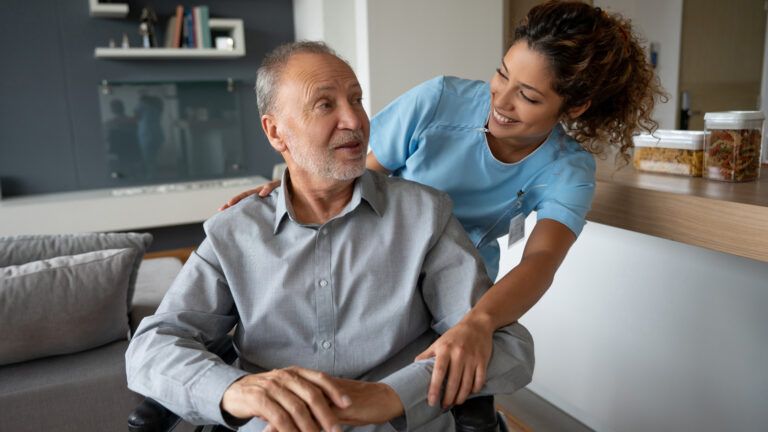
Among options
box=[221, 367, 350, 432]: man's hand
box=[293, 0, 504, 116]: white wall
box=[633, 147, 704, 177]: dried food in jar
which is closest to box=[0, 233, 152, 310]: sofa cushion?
box=[221, 367, 350, 432]: man's hand

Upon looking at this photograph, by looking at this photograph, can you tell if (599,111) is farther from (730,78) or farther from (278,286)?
(730,78)

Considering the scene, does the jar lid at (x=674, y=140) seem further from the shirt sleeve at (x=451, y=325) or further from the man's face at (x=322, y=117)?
the man's face at (x=322, y=117)

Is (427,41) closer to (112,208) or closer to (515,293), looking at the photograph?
(112,208)

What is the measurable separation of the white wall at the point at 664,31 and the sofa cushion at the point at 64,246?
441 cm

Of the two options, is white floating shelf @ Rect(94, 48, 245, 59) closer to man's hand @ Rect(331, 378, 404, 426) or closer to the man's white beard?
the man's white beard

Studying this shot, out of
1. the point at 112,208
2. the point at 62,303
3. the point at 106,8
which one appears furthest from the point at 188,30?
the point at 62,303

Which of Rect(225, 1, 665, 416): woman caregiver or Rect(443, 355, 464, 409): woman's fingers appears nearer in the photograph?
Rect(443, 355, 464, 409): woman's fingers

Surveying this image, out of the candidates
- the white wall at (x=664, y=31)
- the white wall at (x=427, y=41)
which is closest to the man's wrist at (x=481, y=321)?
the white wall at (x=427, y=41)

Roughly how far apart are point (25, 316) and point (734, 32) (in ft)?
19.1

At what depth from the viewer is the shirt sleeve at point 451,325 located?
106 cm

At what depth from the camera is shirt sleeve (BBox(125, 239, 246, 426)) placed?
107 centimetres

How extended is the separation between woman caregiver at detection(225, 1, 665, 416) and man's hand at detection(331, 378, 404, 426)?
0.26ft

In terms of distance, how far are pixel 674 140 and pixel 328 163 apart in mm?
1126

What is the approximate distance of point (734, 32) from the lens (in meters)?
5.23
